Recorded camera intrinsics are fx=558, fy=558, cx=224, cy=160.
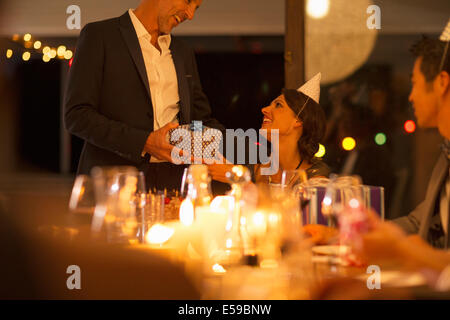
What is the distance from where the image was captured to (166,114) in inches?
89.8

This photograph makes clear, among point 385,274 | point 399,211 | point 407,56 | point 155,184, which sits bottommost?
point 385,274

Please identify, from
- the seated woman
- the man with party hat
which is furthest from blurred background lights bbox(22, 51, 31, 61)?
the man with party hat

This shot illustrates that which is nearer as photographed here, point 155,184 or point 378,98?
point 155,184

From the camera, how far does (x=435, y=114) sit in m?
1.53

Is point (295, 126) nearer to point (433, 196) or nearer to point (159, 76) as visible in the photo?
point (159, 76)

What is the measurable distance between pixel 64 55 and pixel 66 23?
495mm

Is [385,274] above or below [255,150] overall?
below

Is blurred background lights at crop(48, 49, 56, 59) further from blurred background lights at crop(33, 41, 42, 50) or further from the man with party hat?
the man with party hat

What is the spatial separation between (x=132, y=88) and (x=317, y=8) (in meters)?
1.56

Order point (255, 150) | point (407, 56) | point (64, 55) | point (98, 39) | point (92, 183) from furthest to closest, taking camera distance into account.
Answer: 1. point (64, 55)
2. point (407, 56)
3. point (255, 150)
4. point (98, 39)
5. point (92, 183)

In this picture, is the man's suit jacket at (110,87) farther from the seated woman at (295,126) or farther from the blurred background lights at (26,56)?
the blurred background lights at (26,56)

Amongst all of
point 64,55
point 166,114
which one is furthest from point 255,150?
point 64,55

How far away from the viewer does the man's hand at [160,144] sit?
6.00ft

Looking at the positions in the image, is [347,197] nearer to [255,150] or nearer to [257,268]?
[257,268]
